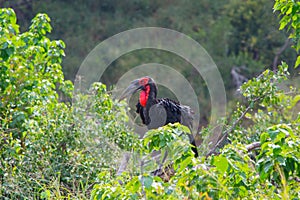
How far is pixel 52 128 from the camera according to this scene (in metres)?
5.25

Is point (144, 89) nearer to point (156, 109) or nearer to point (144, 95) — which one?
point (144, 95)

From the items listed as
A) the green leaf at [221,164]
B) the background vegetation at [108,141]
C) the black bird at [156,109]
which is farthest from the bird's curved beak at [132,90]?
the green leaf at [221,164]

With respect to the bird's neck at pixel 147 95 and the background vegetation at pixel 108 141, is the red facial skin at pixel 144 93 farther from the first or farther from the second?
the background vegetation at pixel 108 141

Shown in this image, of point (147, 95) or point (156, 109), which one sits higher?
point (147, 95)

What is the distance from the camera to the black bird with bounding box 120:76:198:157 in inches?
233

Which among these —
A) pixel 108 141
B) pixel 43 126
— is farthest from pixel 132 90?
pixel 43 126

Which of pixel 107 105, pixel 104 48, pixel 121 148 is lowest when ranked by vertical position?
pixel 121 148

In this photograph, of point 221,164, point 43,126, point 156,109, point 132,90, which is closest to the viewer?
point 221,164

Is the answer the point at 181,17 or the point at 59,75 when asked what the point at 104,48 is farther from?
the point at 59,75

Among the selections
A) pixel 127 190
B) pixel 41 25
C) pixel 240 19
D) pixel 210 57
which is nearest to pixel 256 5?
pixel 240 19

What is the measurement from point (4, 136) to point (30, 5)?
34.5 ft

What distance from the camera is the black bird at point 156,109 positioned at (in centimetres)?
593

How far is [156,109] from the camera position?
19.7 feet

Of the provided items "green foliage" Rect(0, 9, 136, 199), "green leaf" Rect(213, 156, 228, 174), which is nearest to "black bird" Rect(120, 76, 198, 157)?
"green foliage" Rect(0, 9, 136, 199)
